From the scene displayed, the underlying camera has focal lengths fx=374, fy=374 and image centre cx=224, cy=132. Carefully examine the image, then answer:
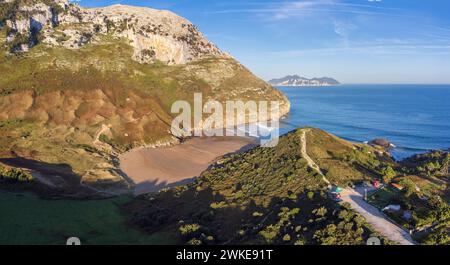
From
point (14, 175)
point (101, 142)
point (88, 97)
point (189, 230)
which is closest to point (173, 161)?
point (101, 142)

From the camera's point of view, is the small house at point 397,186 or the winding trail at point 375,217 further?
the small house at point 397,186

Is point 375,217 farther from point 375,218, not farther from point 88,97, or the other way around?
point 88,97

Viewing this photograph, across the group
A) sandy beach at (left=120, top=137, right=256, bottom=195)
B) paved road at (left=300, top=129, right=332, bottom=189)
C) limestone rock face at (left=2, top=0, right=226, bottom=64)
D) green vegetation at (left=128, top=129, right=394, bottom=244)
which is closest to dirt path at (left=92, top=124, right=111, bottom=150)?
sandy beach at (left=120, top=137, right=256, bottom=195)

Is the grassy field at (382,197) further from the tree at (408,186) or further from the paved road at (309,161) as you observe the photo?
the paved road at (309,161)

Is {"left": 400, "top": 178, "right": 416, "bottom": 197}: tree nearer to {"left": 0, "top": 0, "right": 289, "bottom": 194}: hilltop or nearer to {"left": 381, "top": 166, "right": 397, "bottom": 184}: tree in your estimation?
{"left": 381, "top": 166, "right": 397, "bottom": 184}: tree

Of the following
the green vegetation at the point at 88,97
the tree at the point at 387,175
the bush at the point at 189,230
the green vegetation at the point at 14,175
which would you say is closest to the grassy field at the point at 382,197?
the tree at the point at 387,175
